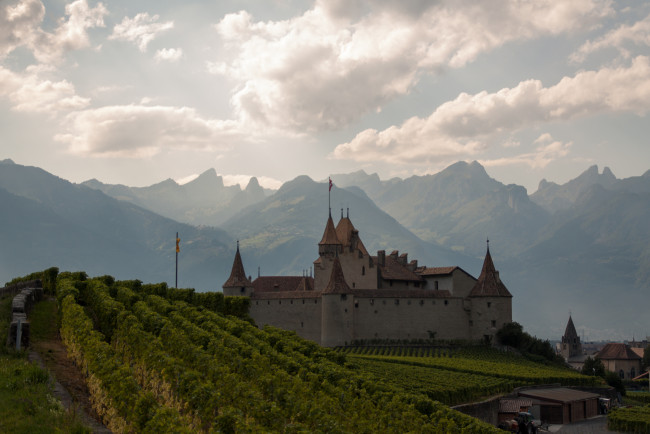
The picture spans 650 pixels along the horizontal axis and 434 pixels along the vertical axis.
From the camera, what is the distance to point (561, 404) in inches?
2511

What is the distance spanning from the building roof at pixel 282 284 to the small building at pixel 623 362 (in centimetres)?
9501

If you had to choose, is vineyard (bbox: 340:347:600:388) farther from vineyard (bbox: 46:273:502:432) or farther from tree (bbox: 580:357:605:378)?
vineyard (bbox: 46:273:502:432)

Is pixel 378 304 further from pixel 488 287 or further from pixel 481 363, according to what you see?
pixel 481 363

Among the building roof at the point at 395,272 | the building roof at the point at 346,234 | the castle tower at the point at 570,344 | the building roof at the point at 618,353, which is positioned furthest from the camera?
the castle tower at the point at 570,344

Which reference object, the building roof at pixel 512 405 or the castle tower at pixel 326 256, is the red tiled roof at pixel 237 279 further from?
the building roof at pixel 512 405

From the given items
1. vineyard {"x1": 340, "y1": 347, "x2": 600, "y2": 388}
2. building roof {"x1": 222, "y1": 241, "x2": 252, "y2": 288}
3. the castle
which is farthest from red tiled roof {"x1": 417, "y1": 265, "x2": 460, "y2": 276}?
building roof {"x1": 222, "y1": 241, "x2": 252, "y2": 288}

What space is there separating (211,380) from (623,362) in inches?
6283

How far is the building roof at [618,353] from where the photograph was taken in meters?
171

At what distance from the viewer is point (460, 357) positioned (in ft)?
277

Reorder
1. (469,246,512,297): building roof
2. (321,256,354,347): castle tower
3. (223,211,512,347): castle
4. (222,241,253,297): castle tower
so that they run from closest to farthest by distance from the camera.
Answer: (321,256,354,347): castle tower < (223,211,512,347): castle < (469,246,512,297): building roof < (222,241,253,297): castle tower

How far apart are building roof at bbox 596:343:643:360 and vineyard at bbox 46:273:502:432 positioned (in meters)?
142

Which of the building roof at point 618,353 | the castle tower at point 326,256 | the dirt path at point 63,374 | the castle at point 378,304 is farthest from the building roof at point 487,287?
the building roof at point 618,353

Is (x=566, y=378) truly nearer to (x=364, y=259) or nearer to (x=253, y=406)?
(x=364, y=259)

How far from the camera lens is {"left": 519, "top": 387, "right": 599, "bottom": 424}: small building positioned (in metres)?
63.8
